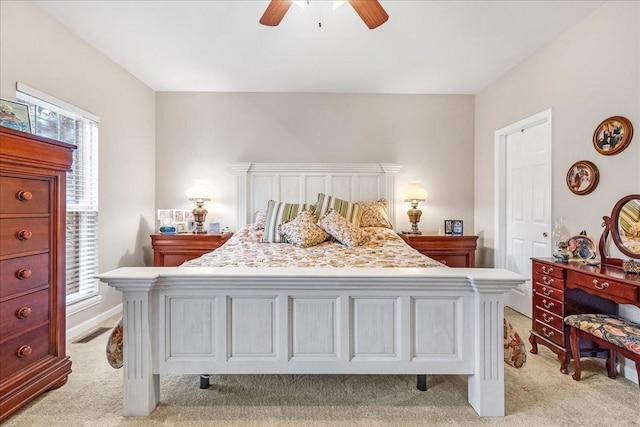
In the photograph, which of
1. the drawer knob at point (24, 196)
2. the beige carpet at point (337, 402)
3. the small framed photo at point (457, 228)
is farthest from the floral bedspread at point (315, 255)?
the small framed photo at point (457, 228)

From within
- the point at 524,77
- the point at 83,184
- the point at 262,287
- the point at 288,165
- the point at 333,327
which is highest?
the point at 524,77

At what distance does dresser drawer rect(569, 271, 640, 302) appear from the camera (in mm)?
1817

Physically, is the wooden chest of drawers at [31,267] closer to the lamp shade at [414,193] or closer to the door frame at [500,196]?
the lamp shade at [414,193]

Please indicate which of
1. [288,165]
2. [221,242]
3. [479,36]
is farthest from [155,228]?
[479,36]

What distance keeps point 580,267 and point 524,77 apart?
6.77 ft

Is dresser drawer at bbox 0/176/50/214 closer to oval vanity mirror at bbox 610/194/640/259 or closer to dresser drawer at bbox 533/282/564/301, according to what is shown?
dresser drawer at bbox 533/282/564/301

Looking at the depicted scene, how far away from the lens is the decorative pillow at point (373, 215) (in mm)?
3854

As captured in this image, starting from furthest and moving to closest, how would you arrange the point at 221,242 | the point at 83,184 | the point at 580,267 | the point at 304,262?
the point at 221,242 < the point at 83,184 < the point at 304,262 < the point at 580,267

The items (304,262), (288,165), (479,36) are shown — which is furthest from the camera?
(288,165)

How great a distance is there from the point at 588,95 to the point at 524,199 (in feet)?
3.96

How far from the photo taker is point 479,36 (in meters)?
2.84

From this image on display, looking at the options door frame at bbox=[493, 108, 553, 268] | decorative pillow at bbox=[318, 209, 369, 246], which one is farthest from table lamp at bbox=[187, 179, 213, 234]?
door frame at bbox=[493, 108, 553, 268]

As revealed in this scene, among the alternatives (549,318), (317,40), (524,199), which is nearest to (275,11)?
(317,40)

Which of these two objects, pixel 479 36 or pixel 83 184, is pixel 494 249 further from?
pixel 83 184
